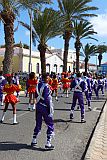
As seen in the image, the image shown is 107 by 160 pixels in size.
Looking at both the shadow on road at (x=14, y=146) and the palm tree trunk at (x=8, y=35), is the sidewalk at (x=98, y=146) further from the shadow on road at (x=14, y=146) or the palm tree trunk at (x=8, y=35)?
the palm tree trunk at (x=8, y=35)

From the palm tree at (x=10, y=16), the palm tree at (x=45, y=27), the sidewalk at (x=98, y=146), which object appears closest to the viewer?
the sidewalk at (x=98, y=146)

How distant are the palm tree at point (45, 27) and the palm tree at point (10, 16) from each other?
10.7 meters

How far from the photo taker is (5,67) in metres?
28.6

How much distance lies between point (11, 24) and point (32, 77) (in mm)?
12250

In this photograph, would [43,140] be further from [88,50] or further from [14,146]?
[88,50]

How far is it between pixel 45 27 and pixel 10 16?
1292 cm

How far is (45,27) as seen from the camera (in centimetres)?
3972

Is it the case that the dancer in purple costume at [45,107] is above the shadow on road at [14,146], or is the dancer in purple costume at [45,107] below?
above

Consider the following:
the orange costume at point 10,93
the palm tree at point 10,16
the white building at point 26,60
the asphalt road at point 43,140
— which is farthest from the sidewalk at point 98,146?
the white building at point 26,60

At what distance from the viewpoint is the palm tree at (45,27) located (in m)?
39.1

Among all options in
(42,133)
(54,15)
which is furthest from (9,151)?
(54,15)

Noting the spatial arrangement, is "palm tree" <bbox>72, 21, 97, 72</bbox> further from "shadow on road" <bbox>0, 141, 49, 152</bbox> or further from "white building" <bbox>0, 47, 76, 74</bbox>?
"shadow on road" <bbox>0, 141, 49, 152</bbox>

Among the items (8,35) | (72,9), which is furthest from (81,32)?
(8,35)

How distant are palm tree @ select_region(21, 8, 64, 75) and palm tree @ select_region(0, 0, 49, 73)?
10.7m
